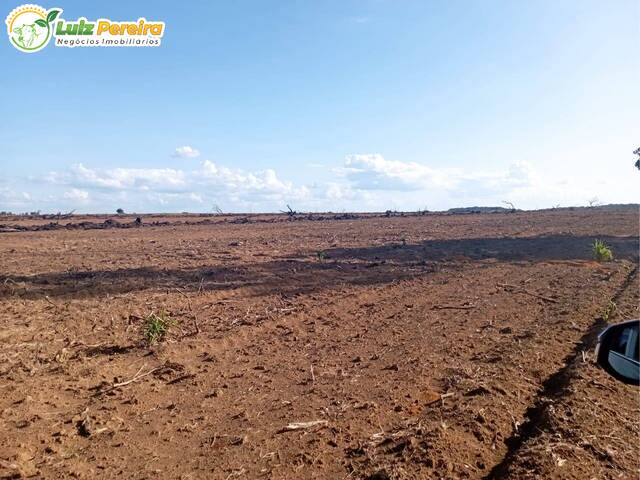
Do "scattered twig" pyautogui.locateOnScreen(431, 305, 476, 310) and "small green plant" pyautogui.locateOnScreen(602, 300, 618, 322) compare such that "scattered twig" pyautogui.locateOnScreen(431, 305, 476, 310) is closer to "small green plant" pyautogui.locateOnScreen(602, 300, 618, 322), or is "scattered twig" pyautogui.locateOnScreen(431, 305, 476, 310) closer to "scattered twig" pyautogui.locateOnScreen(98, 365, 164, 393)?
"small green plant" pyautogui.locateOnScreen(602, 300, 618, 322)

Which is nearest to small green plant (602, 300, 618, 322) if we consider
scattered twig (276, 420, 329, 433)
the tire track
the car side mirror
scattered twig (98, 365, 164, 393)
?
the tire track

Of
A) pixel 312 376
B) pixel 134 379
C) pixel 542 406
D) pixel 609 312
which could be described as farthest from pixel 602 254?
pixel 134 379

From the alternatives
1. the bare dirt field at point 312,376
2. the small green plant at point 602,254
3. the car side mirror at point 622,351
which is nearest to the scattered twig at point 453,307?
the bare dirt field at point 312,376

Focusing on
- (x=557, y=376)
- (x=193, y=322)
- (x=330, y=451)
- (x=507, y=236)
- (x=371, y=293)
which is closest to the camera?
(x=330, y=451)

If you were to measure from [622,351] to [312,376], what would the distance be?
417 centimetres

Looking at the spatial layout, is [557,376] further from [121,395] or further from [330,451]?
[121,395]

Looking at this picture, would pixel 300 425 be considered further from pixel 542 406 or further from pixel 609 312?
pixel 609 312

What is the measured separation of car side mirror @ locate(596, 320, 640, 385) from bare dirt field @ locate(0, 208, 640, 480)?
6.28ft

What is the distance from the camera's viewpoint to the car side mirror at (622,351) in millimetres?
1785

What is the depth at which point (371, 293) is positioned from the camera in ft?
33.0

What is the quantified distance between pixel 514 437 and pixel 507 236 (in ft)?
61.8

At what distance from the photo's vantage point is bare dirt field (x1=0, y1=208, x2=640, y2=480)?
3842 millimetres

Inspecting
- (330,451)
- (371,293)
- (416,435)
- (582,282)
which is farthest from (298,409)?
(582,282)

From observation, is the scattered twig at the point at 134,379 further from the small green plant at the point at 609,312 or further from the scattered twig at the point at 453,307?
the small green plant at the point at 609,312
